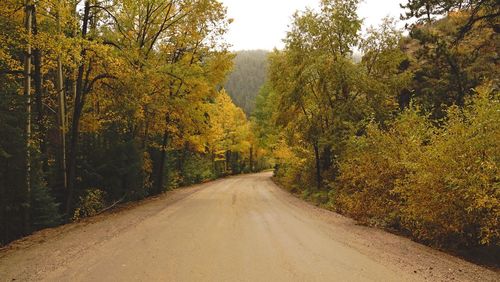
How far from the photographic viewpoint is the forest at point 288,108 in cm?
850

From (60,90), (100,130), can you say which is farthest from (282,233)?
(100,130)

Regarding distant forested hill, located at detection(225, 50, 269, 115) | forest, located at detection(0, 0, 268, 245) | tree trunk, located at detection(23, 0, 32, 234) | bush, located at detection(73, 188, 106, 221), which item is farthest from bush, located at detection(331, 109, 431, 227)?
distant forested hill, located at detection(225, 50, 269, 115)

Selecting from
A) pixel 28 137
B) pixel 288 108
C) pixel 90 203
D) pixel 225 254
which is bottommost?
pixel 90 203

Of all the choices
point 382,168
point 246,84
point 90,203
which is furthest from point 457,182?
point 246,84

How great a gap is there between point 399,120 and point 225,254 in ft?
27.4

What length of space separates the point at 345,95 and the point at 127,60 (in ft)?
33.5

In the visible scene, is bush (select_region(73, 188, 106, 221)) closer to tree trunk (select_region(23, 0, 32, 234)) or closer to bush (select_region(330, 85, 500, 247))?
tree trunk (select_region(23, 0, 32, 234))

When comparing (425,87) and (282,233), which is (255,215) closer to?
(282,233)

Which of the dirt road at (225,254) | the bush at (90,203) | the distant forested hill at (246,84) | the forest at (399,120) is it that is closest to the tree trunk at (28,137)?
the dirt road at (225,254)

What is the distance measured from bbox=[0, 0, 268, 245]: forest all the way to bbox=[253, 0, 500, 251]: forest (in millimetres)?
5250

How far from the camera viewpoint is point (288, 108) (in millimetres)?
20922

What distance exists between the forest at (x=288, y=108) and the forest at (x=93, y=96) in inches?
2.7

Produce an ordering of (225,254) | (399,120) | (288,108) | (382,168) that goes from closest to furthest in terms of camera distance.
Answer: (225,254)
(382,168)
(399,120)
(288,108)

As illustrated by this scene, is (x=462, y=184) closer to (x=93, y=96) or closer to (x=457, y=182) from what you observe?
(x=457, y=182)
